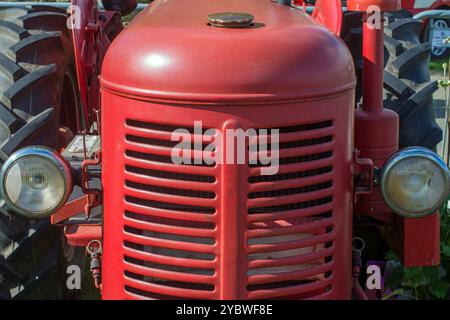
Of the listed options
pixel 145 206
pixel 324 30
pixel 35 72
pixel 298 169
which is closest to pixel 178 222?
pixel 145 206

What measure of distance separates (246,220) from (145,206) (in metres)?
0.40

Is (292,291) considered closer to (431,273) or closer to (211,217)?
(211,217)

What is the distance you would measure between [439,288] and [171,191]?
1.75m

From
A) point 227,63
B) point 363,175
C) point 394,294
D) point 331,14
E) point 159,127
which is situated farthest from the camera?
point 394,294

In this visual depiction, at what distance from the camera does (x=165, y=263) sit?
2.78m

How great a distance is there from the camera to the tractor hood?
103 inches

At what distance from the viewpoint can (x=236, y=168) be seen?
2.63 m

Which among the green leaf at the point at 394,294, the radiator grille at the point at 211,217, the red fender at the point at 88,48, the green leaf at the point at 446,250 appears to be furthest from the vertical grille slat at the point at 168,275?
the green leaf at the point at 446,250

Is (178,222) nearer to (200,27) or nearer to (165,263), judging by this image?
(165,263)

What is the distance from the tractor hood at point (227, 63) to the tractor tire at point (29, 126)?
1.06 meters

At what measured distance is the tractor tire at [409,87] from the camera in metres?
4.20

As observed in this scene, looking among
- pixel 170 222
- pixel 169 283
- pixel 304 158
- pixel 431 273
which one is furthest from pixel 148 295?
pixel 431 273

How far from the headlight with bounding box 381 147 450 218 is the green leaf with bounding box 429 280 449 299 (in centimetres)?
106

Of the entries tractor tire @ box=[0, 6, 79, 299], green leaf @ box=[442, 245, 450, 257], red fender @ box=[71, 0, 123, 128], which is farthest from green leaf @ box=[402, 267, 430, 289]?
red fender @ box=[71, 0, 123, 128]
